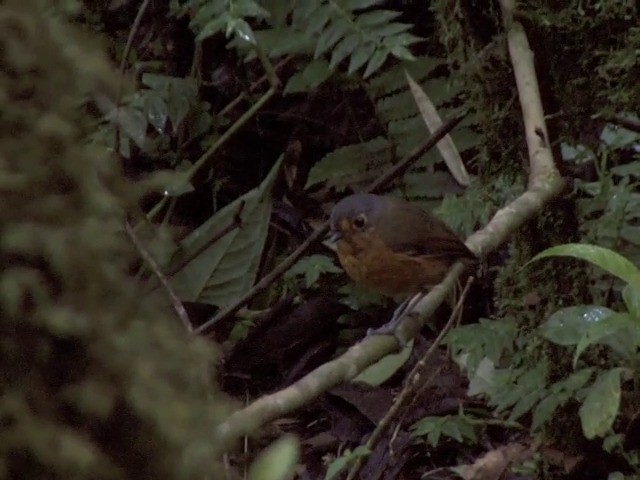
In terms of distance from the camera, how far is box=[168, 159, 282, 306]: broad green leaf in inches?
127

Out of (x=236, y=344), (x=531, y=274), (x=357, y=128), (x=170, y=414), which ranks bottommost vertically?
(x=236, y=344)

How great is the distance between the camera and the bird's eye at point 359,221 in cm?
254

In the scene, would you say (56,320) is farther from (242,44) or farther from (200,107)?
(200,107)

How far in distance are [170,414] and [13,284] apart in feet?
0.37

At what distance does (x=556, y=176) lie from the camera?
196 cm

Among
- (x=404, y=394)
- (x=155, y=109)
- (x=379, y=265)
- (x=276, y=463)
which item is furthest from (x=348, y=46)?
(x=276, y=463)

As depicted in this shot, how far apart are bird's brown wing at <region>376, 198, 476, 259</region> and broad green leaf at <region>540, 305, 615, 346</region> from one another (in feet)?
1.58

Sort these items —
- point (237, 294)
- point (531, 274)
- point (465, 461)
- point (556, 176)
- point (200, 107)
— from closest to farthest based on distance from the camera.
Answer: point (556, 176) < point (531, 274) < point (465, 461) < point (237, 294) < point (200, 107)

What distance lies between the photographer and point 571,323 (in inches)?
73.9

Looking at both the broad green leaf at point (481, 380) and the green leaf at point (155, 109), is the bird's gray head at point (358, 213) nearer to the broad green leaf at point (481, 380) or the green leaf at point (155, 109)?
the broad green leaf at point (481, 380)

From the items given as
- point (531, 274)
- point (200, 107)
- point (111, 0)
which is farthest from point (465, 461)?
point (111, 0)

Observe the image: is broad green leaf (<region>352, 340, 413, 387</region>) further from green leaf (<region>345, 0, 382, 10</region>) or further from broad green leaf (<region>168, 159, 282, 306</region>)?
green leaf (<region>345, 0, 382, 10</region>)

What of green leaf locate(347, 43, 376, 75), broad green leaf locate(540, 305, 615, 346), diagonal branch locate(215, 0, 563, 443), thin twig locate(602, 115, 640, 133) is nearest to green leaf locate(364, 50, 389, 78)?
green leaf locate(347, 43, 376, 75)

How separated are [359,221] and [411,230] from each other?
0.44 ft
